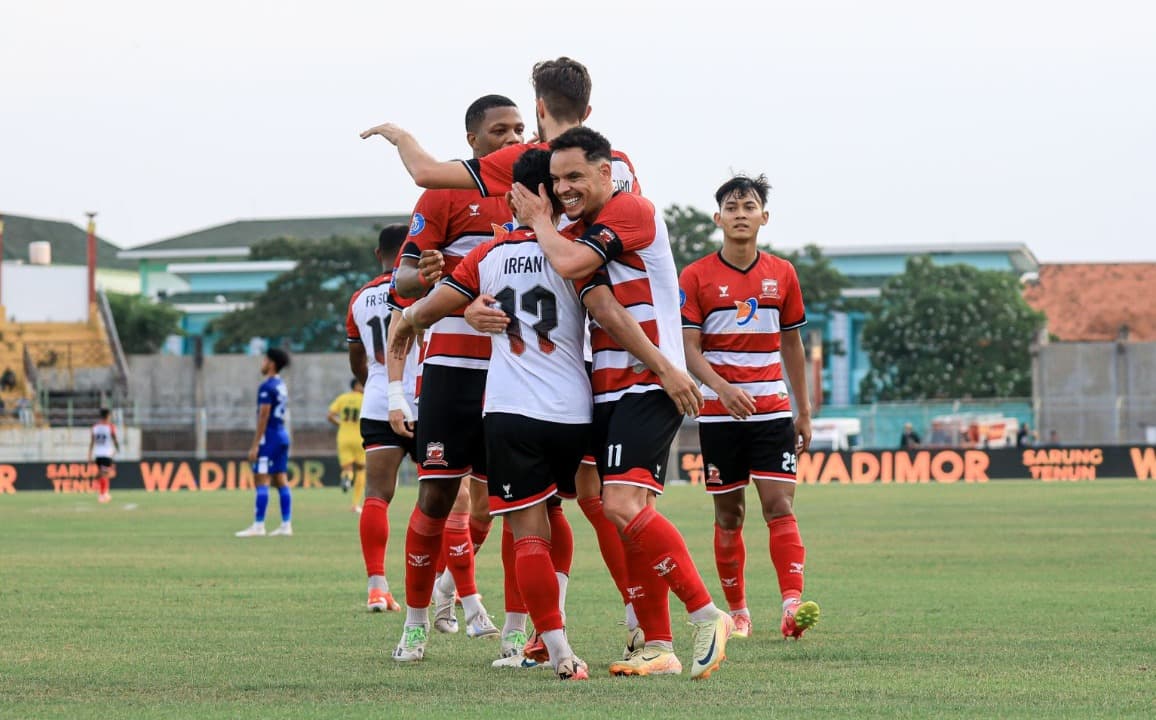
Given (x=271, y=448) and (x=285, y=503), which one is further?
(x=285, y=503)

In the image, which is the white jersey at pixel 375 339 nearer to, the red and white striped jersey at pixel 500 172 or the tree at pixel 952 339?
the red and white striped jersey at pixel 500 172

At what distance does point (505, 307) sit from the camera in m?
6.74

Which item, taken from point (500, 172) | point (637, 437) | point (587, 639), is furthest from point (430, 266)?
point (587, 639)

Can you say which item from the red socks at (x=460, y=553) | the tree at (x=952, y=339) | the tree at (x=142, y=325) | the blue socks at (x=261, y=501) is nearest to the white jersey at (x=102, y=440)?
the blue socks at (x=261, y=501)

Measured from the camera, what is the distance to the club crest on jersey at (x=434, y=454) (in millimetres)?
7562

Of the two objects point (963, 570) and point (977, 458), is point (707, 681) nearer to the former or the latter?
point (963, 570)

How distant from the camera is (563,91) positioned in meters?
7.16

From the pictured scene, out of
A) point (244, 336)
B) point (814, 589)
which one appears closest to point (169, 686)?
point (814, 589)

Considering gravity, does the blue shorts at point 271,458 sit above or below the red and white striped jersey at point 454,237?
below

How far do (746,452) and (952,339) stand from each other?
68012 mm

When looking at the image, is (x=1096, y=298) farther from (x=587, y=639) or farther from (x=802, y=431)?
(x=587, y=639)

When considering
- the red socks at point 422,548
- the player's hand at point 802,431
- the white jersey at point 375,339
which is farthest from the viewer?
the white jersey at point 375,339

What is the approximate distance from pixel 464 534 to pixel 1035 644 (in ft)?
9.82

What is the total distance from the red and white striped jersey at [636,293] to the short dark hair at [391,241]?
3.58 m
